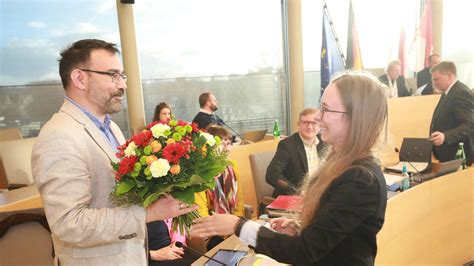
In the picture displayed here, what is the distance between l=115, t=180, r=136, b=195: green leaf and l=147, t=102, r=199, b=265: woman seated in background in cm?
106

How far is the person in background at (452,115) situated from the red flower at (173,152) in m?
3.12

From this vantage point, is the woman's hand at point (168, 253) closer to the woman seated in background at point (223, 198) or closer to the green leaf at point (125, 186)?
the woman seated in background at point (223, 198)

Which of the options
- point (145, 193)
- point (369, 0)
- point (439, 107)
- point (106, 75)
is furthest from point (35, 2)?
point (369, 0)

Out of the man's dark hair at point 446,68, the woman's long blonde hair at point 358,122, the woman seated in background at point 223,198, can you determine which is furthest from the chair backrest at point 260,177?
the man's dark hair at point 446,68


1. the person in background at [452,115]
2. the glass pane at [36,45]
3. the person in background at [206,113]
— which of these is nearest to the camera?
the person in background at [452,115]

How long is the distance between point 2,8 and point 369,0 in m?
6.70

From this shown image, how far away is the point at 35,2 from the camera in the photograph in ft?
17.6

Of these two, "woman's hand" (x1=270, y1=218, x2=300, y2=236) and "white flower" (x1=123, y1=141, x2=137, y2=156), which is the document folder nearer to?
"woman's hand" (x1=270, y1=218, x2=300, y2=236)

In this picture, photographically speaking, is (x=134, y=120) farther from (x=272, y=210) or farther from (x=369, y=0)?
(x=369, y=0)

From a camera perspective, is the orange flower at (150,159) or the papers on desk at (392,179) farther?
the papers on desk at (392,179)

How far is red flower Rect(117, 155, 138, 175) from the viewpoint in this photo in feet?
4.26

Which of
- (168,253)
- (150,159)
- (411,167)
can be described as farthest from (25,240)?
(411,167)

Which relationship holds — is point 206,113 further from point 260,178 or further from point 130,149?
point 130,149

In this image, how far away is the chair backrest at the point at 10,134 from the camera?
5179mm
